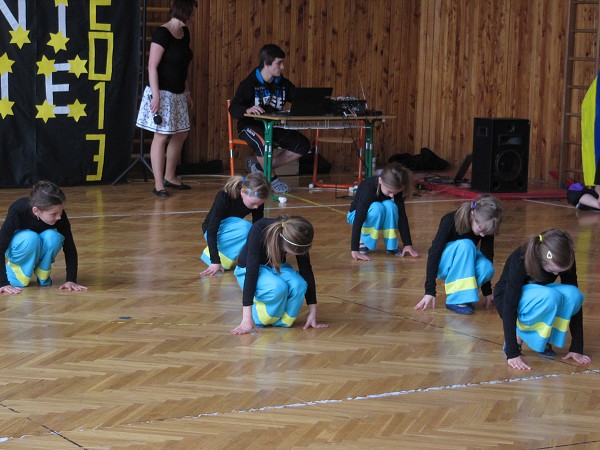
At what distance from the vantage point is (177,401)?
3.81 m

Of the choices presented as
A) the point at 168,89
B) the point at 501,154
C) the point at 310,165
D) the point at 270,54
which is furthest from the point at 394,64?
the point at 168,89

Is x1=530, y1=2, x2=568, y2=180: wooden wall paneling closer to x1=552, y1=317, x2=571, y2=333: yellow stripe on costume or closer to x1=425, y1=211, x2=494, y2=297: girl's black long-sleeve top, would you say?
x1=425, y1=211, x2=494, y2=297: girl's black long-sleeve top

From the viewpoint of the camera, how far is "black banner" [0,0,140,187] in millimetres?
9078

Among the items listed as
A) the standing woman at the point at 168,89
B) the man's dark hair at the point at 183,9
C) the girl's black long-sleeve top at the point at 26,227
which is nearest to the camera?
the girl's black long-sleeve top at the point at 26,227

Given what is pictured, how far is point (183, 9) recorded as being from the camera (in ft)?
28.1

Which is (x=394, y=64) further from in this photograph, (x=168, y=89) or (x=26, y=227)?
(x=26, y=227)

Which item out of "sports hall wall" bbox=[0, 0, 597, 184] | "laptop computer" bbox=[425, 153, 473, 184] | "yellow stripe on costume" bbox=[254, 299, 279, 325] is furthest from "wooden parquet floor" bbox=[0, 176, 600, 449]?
"sports hall wall" bbox=[0, 0, 597, 184]

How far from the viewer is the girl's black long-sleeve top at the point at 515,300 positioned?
13.9ft

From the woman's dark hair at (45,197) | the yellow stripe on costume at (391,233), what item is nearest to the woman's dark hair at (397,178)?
the yellow stripe on costume at (391,233)

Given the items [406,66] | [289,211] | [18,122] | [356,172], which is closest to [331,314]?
[289,211]

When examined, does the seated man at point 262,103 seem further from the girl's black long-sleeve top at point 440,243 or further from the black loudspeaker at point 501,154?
the girl's black long-sleeve top at point 440,243

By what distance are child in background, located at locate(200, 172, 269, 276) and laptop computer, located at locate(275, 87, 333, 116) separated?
117 inches

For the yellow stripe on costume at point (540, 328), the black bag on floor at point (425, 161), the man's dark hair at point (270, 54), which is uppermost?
the man's dark hair at point (270, 54)

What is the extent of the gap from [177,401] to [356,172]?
302 inches
